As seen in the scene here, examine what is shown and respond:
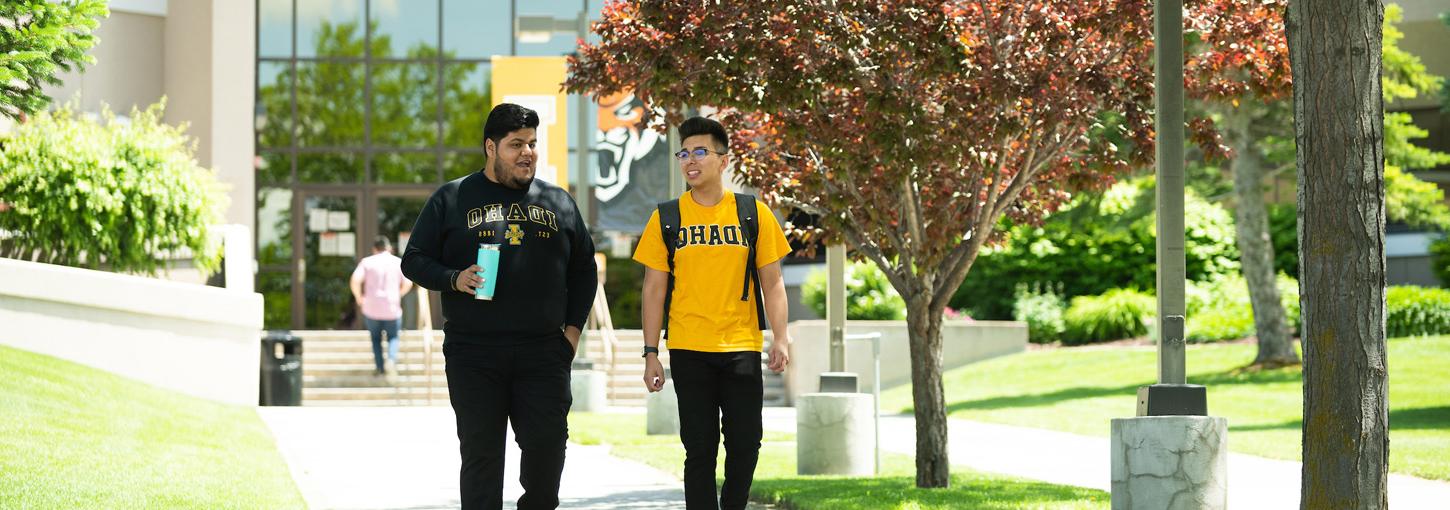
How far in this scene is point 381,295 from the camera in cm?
2147

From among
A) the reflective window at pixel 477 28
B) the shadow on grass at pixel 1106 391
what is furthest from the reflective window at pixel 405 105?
Result: the shadow on grass at pixel 1106 391

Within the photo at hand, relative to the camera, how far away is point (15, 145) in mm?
17609

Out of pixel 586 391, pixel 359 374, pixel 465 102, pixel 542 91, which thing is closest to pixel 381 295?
pixel 359 374

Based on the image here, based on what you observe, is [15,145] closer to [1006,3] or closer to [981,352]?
[1006,3]

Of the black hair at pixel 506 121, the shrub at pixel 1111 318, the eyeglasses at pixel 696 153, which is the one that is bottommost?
the shrub at pixel 1111 318

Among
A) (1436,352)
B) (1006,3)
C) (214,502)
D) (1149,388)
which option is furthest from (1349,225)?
(1436,352)

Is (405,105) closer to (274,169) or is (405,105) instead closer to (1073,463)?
(274,169)

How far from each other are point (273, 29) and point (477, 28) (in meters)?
3.70

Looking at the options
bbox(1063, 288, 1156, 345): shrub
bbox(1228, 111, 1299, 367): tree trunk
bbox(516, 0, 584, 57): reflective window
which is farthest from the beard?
bbox(516, 0, 584, 57): reflective window

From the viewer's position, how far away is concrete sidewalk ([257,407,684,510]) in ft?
32.3

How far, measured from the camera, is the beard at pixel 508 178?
20.3 ft

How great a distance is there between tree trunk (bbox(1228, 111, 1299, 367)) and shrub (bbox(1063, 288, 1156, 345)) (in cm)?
419

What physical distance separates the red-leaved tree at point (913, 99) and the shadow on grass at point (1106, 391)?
1032 centimetres

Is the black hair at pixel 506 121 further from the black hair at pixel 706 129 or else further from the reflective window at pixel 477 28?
the reflective window at pixel 477 28
